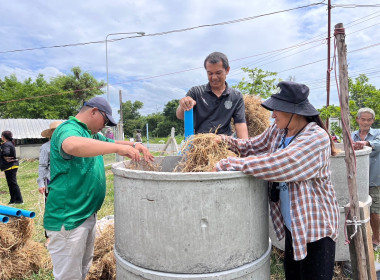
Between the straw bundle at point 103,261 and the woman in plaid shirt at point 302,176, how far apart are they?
7.72ft

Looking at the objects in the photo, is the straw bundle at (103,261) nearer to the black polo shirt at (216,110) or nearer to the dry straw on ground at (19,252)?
the dry straw on ground at (19,252)

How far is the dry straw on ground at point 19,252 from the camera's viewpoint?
3.99 m

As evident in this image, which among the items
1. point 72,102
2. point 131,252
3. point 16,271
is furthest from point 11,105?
point 131,252

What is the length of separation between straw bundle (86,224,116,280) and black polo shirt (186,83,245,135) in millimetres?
1998

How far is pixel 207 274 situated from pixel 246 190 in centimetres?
59

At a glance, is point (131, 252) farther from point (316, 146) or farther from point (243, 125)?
point (243, 125)

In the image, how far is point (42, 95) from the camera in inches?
1457

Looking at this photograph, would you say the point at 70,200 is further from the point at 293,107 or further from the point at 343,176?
the point at 343,176

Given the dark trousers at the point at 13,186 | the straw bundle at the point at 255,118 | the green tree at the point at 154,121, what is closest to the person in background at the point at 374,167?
the straw bundle at the point at 255,118

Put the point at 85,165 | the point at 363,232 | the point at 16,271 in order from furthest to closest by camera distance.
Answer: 1. the point at 16,271
2. the point at 363,232
3. the point at 85,165

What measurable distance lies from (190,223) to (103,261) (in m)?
2.40

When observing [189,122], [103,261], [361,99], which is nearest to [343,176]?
[189,122]

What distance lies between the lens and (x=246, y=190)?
1959 millimetres

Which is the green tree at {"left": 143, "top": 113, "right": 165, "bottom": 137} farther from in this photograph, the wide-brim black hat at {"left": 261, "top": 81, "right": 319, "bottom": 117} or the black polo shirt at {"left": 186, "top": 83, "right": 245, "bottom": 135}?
the wide-brim black hat at {"left": 261, "top": 81, "right": 319, "bottom": 117}
